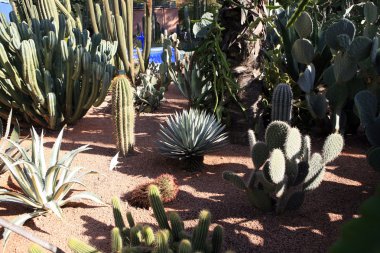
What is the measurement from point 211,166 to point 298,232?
1.55 m

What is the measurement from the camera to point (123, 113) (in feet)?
14.9

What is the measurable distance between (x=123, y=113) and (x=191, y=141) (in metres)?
0.88

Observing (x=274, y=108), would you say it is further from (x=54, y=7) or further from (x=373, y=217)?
(x=54, y=7)

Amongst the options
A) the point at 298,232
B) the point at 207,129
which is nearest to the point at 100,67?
the point at 207,129

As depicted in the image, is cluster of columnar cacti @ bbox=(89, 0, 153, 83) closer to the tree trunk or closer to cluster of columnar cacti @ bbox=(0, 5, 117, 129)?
cluster of columnar cacti @ bbox=(0, 5, 117, 129)

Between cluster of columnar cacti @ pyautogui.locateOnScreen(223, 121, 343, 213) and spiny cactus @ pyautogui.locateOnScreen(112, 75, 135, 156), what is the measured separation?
5.90 ft

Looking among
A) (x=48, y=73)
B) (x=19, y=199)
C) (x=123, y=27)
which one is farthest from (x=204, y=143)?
(x=123, y=27)

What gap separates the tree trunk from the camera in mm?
4852

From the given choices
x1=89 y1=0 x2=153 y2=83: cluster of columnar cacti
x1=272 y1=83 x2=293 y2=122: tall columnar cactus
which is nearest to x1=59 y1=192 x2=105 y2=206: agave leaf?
x1=272 y1=83 x2=293 y2=122: tall columnar cactus

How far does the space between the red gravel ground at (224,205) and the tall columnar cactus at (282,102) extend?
0.63 metres

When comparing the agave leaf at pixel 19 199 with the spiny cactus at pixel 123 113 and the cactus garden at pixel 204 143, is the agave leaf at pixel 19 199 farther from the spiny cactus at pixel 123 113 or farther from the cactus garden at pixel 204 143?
the spiny cactus at pixel 123 113

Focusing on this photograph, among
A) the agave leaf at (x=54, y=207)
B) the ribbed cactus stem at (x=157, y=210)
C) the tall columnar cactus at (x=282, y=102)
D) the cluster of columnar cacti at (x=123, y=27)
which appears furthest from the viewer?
the cluster of columnar cacti at (x=123, y=27)

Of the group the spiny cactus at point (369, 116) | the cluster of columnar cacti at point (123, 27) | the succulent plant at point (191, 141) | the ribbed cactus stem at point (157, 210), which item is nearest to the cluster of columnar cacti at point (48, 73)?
the cluster of columnar cacti at point (123, 27)

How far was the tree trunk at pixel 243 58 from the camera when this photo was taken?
485 cm
